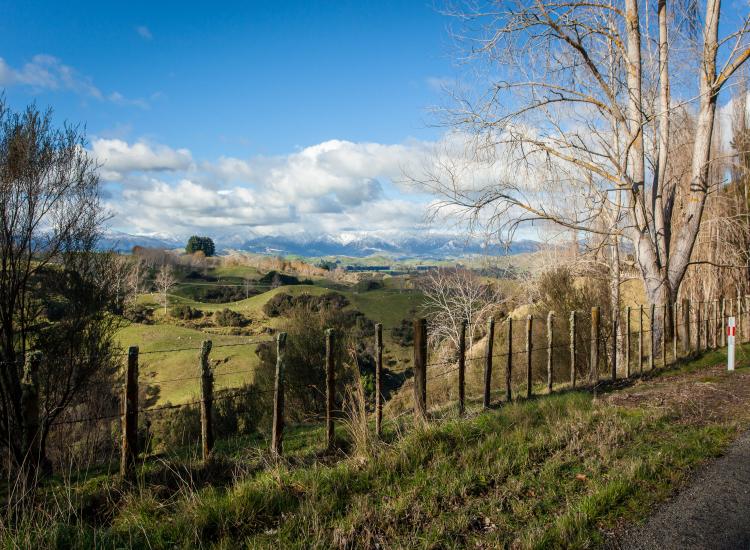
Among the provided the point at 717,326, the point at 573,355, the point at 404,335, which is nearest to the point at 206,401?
the point at 573,355

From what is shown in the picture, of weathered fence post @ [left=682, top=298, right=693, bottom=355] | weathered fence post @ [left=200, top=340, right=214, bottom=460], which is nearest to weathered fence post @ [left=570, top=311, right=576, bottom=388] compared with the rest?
weathered fence post @ [left=682, top=298, right=693, bottom=355]

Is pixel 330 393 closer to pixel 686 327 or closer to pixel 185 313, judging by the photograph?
pixel 686 327

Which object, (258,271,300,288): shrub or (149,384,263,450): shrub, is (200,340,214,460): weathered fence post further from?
(258,271,300,288): shrub

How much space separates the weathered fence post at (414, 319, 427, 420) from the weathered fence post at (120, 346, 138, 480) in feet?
12.4

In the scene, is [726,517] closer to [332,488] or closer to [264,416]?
[332,488]

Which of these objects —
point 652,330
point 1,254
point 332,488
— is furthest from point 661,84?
point 1,254

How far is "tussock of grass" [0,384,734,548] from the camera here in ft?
13.3

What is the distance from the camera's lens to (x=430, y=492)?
482 centimetres

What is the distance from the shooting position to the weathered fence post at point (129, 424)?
230 inches

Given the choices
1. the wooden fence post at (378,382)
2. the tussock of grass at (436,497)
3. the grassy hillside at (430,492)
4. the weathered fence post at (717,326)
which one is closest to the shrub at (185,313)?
the weathered fence post at (717,326)

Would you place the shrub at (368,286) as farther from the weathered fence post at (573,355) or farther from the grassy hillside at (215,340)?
the weathered fence post at (573,355)

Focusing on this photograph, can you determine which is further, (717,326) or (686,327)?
(717,326)

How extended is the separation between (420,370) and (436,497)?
327 centimetres

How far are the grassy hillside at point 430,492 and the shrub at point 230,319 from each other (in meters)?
69.6
